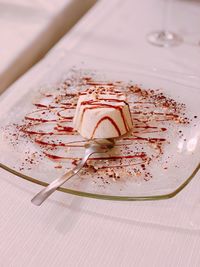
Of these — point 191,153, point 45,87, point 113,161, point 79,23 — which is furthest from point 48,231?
point 79,23

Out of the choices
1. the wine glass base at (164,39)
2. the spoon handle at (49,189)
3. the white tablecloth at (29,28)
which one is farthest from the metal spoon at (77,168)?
the wine glass base at (164,39)

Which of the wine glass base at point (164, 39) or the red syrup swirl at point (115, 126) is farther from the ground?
the wine glass base at point (164, 39)

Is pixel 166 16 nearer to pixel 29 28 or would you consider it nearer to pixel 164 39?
pixel 164 39

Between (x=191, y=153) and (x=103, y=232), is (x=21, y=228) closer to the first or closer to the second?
(x=103, y=232)

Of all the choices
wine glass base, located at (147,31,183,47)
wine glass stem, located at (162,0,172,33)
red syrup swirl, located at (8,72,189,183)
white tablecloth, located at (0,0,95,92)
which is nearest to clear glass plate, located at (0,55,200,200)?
red syrup swirl, located at (8,72,189,183)

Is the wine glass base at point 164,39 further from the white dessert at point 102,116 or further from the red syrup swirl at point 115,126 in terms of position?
the white dessert at point 102,116

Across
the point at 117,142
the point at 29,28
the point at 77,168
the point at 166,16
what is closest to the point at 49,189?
the point at 77,168
